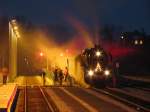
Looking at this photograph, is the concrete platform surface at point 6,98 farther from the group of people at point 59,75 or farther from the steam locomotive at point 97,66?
the group of people at point 59,75

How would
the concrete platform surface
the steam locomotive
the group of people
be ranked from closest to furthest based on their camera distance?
the concrete platform surface → the steam locomotive → the group of people

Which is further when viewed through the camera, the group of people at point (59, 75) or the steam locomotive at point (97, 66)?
the group of people at point (59, 75)

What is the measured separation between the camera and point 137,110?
2592 centimetres

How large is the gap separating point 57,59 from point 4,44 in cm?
1833

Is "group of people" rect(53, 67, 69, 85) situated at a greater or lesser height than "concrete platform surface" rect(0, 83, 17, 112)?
greater

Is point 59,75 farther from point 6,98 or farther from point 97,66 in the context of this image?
point 6,98

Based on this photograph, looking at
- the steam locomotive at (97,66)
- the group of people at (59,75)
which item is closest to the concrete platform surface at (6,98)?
the steam locomotive at (97,66)

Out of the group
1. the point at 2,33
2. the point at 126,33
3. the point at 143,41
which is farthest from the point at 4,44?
the point at 126,33

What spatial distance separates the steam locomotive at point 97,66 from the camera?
48.2m

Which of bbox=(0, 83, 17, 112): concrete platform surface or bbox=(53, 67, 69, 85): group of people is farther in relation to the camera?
bbox=(53, 67, 69, 85): group of people

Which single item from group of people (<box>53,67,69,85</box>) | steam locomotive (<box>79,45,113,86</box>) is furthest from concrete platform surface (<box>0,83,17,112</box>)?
group of people (<box>53,67,69,85</box>)

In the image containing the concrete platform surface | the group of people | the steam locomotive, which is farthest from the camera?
the group of people

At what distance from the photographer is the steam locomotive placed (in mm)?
48219

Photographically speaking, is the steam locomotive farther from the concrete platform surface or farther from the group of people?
→ the concrete platform surface
